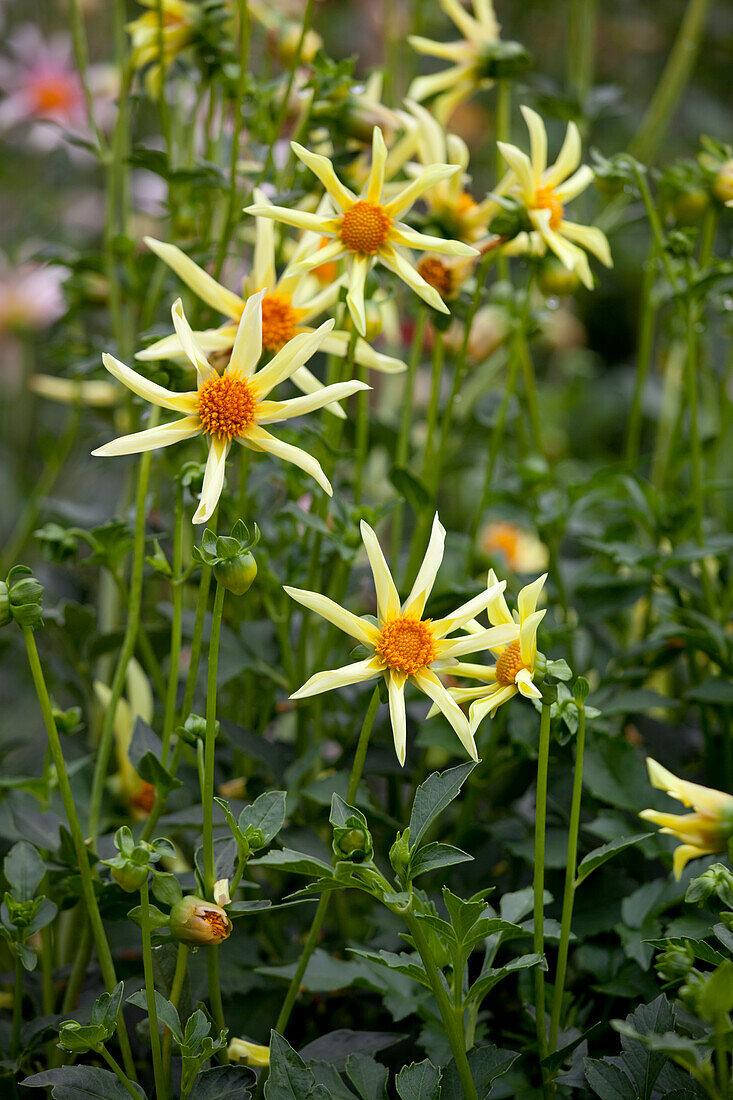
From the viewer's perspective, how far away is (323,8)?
47.6 inches

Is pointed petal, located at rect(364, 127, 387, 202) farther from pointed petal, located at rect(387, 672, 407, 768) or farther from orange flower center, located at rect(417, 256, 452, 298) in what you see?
pointed petal, located at rect(387, 672, 407, 768)

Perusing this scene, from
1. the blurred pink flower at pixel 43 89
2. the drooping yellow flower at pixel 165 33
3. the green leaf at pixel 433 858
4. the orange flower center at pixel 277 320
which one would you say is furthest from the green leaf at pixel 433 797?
the blurred pink flower at pixel 43 89

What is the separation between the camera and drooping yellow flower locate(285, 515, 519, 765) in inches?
14.8

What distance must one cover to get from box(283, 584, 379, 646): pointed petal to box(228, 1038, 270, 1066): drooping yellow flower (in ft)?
0.64

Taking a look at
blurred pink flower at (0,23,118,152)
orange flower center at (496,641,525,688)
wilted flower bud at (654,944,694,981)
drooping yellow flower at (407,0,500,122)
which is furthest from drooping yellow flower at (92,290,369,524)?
blurred pink flower at (0,23,118,152)

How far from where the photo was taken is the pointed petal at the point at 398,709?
373 mm

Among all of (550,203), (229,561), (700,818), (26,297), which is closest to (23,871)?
(229,561)

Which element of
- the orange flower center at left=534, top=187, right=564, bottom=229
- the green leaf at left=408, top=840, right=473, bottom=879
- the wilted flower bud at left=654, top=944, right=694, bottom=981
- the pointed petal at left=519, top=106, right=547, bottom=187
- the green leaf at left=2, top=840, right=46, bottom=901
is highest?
the pointed petal at left=519, top=106, right=547, bottom=187

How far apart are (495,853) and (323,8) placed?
1.08 metres

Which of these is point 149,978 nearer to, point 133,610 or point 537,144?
point 133,610

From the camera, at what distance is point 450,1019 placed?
375 millimetres

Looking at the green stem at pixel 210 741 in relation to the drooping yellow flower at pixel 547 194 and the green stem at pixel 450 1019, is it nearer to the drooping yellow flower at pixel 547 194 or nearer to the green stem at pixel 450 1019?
the green stem at pixel 450 1019

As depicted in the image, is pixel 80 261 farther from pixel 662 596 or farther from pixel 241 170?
pixel 662 596

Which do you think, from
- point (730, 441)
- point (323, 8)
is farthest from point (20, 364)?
point (730, 441)
